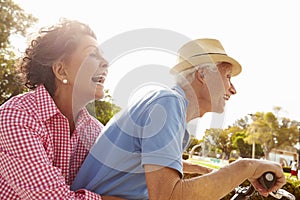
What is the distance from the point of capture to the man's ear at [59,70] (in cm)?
204

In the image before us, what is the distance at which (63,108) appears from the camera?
2041 millimetres

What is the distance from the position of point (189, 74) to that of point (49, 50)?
2.29ft

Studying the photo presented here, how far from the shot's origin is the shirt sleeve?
1.68 meters

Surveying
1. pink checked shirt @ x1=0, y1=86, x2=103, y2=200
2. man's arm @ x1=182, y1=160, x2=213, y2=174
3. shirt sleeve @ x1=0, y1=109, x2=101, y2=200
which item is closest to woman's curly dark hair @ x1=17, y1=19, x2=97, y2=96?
pink checked shirt @ x1=0, y1=86, x2=103, y2=200

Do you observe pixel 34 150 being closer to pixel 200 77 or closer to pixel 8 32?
pixel 200 77

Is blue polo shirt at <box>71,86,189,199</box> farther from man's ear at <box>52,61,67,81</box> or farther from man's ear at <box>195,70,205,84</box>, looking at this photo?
man's ear at <box>52,61,67,81</box>

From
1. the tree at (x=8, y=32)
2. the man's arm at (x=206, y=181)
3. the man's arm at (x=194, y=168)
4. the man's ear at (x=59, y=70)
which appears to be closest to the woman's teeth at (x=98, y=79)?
the man's ear at (x=59, y=70)

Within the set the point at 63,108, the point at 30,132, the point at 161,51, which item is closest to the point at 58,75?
the point at 63,108

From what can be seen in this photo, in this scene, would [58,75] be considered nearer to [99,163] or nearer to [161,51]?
[99,163]

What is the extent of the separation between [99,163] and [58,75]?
0.49 metres

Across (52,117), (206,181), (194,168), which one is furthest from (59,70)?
(194,168)

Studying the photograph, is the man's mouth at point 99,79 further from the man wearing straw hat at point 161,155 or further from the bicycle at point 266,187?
the bicycle at point 266,187

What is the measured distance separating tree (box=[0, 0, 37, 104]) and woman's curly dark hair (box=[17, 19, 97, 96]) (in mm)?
17531

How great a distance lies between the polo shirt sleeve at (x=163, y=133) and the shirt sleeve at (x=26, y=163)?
334mm
